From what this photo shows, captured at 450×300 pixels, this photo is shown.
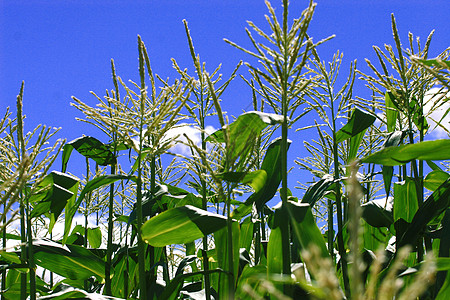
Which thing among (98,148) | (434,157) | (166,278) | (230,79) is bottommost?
(166,278)

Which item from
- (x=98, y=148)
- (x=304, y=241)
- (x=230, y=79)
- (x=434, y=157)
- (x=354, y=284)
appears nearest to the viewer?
(x=354, y=284)

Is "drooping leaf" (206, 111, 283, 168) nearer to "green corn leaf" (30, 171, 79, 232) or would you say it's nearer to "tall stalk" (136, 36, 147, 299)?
"tall stalk" (136, 36, 147, 299)

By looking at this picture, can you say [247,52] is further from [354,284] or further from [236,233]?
[354,284]

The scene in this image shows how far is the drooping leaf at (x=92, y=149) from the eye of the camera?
3.12 metres

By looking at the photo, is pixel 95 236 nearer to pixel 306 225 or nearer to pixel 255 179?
pixel 255 179

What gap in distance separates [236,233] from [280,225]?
0.29m

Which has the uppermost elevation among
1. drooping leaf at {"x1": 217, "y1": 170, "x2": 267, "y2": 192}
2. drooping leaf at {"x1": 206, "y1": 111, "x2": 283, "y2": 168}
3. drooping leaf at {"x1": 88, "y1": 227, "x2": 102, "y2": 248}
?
drooping leaf at {"x1": 206, "y1": 111, "x2": 283, "y2": 168}

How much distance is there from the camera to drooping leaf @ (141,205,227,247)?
83.4 inches

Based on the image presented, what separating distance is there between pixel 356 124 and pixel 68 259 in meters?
1.91

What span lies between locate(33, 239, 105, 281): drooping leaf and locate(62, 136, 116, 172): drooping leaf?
75 cm

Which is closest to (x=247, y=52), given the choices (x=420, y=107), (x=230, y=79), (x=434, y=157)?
(x=230, y=79)

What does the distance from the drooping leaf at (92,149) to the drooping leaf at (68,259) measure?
0.75m

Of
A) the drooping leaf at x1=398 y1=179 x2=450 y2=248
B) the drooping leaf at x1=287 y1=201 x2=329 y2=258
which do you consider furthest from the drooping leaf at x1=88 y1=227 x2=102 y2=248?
the drooping leaf at x1=398 y1=179 x2=450 y2=248

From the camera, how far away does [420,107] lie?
2.90m
